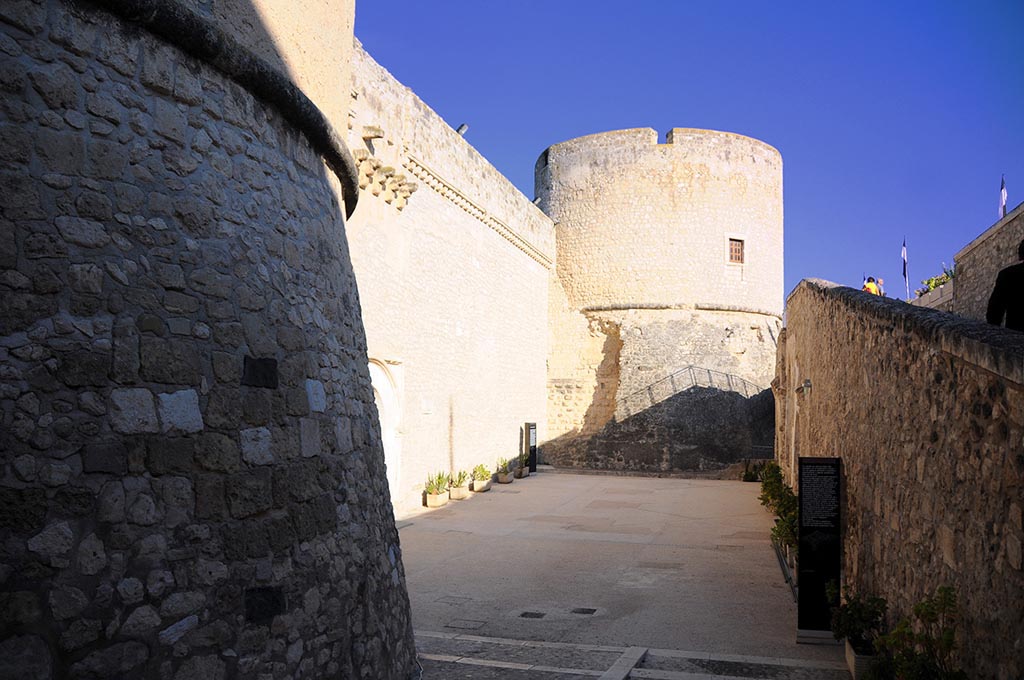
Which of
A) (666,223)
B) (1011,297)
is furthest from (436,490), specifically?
(666,223)

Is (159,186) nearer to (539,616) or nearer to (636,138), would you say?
(539,616)

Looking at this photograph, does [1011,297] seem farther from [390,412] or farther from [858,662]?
[390,412]

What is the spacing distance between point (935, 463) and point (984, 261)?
7.45 m

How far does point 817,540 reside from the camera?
240 inches

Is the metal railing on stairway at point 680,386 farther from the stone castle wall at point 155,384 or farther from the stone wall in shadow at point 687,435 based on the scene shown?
the stone castle wall at point 155,384

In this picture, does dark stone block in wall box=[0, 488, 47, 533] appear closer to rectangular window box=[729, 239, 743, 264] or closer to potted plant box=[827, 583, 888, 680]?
potted plant box=[827, 583, 888, 680]

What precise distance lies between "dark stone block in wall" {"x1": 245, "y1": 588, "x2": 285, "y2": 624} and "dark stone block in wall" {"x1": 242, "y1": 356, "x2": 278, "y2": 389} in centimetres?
93

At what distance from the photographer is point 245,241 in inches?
145

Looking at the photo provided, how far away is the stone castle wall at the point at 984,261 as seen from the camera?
28.5 feet

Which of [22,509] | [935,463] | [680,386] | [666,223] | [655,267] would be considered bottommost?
[22,509]

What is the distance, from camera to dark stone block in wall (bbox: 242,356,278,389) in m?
3.55

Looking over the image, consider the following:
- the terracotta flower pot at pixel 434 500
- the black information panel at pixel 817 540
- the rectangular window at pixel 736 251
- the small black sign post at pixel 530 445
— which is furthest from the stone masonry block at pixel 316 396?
the rectangular window at pixel 736 251

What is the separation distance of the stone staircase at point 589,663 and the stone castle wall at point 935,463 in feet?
2.71

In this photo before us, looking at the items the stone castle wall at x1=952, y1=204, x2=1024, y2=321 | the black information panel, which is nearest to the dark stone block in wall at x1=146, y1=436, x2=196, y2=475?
the black information panel
